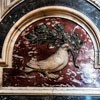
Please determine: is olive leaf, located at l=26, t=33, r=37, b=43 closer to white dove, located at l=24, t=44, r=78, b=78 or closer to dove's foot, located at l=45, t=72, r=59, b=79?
white dove, located at l=24, t=44, r=78, b=78

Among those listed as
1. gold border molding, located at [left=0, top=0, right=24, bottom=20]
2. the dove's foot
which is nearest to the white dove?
the dove's foot

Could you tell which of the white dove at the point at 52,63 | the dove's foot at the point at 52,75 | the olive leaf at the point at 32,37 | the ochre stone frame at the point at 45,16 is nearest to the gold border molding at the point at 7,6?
the ochre stone frame at the point at 45,16

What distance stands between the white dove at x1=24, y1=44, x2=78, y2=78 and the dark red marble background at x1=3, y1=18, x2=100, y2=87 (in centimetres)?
3

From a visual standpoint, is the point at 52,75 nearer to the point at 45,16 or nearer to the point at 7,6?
the point at 45,16

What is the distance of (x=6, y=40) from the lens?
2.51 m

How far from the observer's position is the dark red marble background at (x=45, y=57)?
96.3 inches

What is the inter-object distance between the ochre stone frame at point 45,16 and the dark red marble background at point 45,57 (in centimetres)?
3

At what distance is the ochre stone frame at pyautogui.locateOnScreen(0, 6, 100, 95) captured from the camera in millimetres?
2428

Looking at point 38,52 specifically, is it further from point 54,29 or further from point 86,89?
point 86,89

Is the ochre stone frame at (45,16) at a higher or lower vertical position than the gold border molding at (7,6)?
lower

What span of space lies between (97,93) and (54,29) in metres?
0.58

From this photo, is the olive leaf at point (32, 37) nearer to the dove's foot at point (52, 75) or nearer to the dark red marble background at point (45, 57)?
the dark red marble background at point (45, 57)

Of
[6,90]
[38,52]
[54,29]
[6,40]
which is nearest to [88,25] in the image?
[54,29]

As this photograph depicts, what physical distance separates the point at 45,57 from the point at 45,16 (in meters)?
0.32
